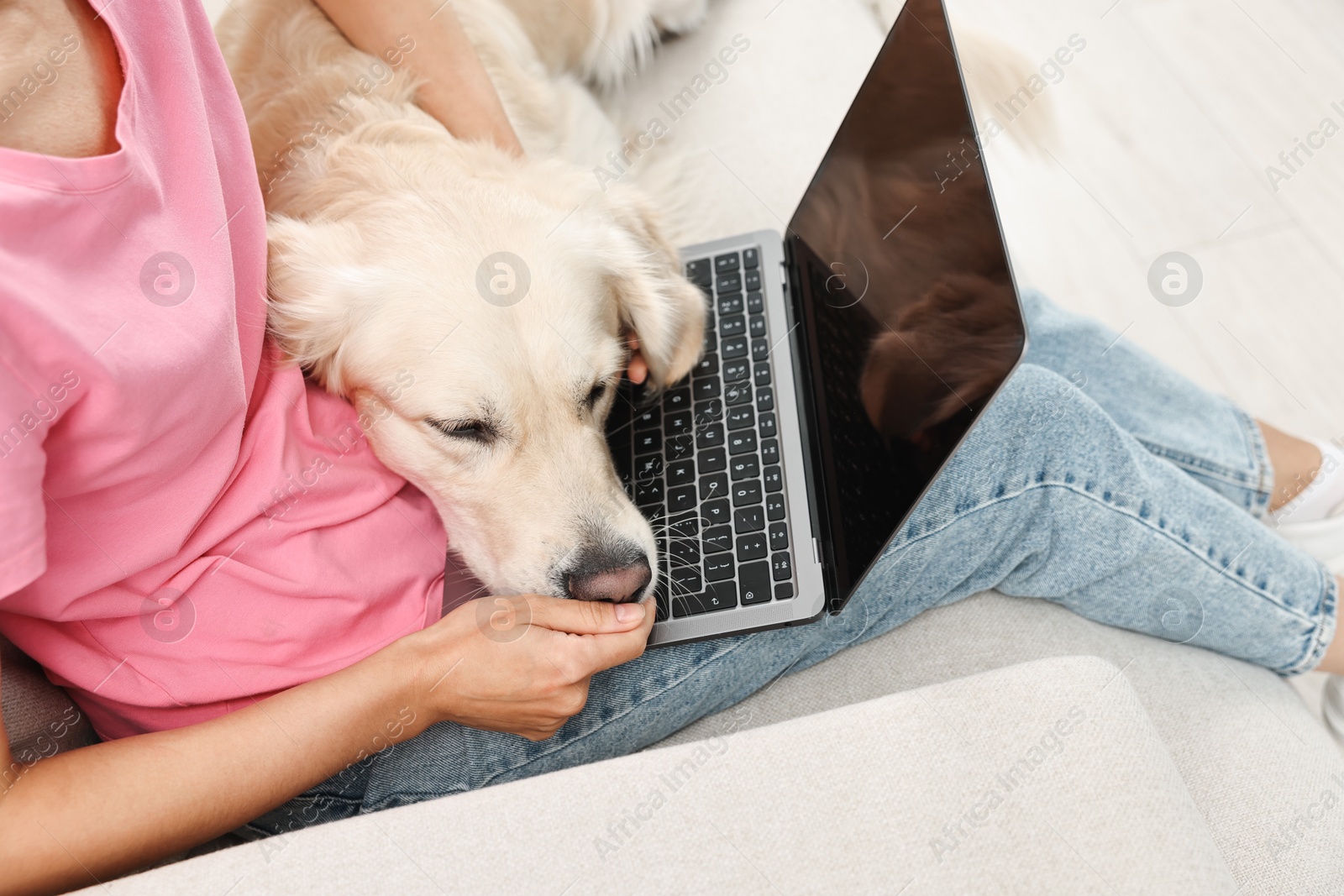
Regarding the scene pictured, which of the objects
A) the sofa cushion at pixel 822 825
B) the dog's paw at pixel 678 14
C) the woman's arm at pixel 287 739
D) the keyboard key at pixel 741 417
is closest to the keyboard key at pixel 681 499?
the keyboard key at pixel 741 417

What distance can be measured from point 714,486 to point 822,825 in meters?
0.53

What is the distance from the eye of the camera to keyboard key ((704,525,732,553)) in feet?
3.52

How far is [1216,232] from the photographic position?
203 cm

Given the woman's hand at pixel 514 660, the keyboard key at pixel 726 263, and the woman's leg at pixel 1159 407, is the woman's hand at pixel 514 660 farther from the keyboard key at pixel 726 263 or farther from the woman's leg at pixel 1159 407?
the woman's leg at pixel 1159 407

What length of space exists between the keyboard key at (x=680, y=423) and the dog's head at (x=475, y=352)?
119 millimetres

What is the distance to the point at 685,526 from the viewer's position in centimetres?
112

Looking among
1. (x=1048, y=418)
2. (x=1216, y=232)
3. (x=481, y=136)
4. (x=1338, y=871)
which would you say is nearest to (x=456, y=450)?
(x=481, y=136)

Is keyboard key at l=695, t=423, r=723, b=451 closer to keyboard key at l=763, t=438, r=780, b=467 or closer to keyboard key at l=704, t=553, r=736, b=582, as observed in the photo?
keyboard key at l=763, t=438, r=780, b=467

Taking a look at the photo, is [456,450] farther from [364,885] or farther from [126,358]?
[364,885]

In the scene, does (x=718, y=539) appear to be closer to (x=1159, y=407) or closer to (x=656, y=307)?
(x=656, y=307)

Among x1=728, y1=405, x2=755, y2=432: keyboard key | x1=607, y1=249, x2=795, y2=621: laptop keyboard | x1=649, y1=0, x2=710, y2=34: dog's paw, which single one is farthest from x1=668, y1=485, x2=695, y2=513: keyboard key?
x1=649, y1=0, x2=710, y2=34: dog's paw

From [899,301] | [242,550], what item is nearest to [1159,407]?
[899,301]

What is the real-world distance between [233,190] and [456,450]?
1.25 ft

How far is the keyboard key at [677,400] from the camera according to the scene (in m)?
1.25
